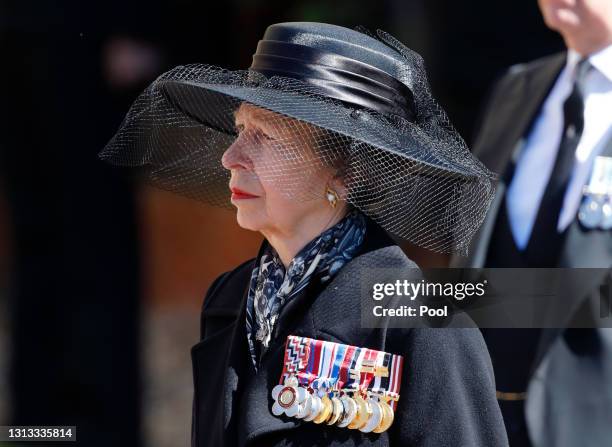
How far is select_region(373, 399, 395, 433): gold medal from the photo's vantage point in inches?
90.3

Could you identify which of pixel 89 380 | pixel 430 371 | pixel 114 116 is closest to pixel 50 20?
pixel 114 116

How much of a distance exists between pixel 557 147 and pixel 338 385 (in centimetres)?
121

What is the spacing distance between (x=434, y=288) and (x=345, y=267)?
0.80 feet

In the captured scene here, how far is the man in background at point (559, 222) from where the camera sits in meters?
3.00

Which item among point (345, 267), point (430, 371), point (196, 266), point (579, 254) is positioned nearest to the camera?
point (430, 371)

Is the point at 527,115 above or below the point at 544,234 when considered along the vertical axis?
above

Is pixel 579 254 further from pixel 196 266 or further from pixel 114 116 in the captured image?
pixel 196 266

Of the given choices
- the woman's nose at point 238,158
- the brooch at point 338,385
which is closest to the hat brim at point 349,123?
the woman's nose at point 238,158

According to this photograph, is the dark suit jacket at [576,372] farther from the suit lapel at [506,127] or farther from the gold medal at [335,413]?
the gold medal at [335,413]

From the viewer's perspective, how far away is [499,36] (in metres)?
5.82

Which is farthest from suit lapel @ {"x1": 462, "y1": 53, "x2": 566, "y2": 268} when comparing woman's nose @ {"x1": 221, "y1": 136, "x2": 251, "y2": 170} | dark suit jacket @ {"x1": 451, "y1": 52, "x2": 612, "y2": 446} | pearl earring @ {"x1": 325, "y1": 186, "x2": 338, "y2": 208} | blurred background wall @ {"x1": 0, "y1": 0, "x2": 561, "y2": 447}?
blurred background wall @ {"x1": 0, "y1": 0, "x2": 561, "y2": 447}

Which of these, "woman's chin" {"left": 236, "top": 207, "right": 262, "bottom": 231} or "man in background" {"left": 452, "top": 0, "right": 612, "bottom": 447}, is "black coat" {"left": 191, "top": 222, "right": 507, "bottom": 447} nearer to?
"woman's chin" {"left": 236, "top": 207, "right": 262, "bottom": 231}

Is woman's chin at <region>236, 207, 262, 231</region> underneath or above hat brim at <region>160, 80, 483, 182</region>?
underneath

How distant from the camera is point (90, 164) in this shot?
5.88m
